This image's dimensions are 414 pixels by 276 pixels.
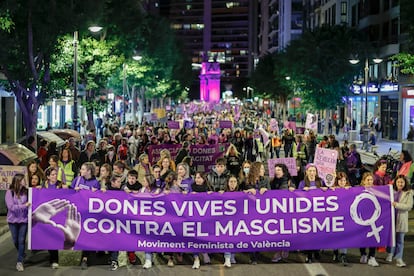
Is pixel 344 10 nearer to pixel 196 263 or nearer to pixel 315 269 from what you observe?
pixel 315 269

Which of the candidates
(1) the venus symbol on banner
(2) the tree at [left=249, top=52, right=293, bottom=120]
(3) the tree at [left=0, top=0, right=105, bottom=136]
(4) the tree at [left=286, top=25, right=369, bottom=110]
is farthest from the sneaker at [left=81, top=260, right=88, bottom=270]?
(2) the tree at [left=249, top=52, right=293, bottom=120]

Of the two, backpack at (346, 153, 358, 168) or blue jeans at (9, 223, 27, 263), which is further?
backpack at (346, 153, 358, 168)

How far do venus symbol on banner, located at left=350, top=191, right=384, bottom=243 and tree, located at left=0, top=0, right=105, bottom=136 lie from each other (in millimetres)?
16543

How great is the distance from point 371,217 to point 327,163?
478 centimetres

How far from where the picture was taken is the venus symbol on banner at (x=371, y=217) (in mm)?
11164

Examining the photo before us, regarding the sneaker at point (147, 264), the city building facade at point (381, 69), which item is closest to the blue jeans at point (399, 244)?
the sneaker at point (147, 264)

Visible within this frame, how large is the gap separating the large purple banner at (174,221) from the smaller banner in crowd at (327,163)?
4540 mm

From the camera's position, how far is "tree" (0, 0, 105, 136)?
25812 millimetres

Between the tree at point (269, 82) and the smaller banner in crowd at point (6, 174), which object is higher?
the tree at point (269, 82)

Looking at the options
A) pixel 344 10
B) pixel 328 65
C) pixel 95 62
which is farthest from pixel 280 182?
pixel 344 10

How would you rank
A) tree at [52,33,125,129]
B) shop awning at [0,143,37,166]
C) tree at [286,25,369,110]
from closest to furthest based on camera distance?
1. shop awning at [0,143,37,166]
2. tree at [52,33,125,129]
3. tree at [286,25,369,110]

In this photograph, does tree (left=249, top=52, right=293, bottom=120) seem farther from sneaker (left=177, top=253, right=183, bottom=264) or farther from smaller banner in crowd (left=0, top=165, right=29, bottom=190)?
sneaker (left=177, top=253, right=183, bottom=264)

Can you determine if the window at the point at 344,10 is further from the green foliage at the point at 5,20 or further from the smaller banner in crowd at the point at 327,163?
the smaller banner in crowd at the point at 327,163

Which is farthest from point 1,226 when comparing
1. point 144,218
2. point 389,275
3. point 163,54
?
point 163,54
